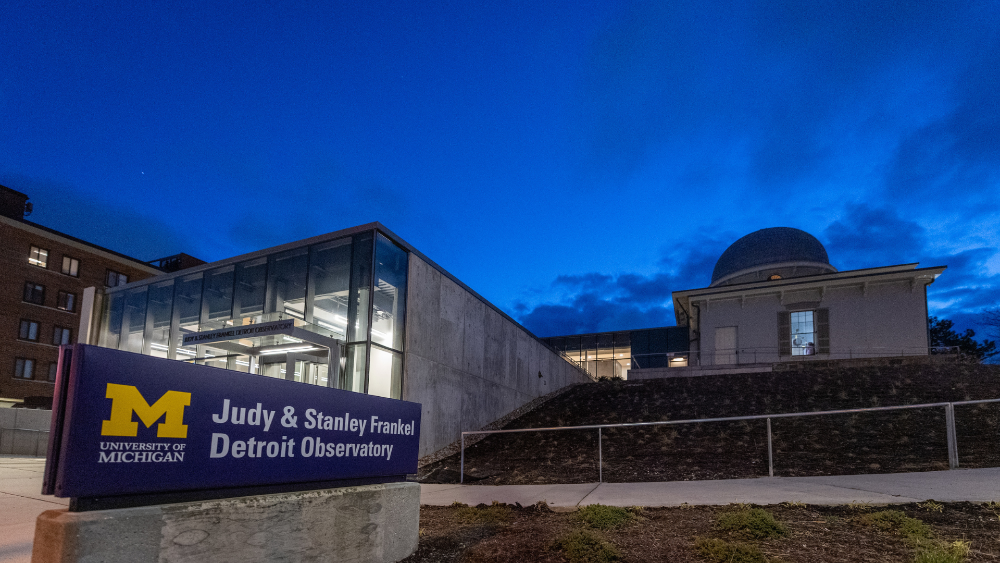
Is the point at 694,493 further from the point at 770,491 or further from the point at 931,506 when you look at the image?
the point at 931,506

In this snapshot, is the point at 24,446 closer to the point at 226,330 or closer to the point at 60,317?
the point at 226,330

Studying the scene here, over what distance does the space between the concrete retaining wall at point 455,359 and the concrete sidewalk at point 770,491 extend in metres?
5.53

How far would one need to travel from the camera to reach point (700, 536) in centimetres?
488

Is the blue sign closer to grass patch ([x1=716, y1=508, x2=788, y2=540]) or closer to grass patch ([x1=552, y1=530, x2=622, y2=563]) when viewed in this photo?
grass patch ([x1=552, y1=530, x2=622, y2=563])

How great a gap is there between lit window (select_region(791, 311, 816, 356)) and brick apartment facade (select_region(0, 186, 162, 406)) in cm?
3707

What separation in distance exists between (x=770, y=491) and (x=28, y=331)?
138 feet

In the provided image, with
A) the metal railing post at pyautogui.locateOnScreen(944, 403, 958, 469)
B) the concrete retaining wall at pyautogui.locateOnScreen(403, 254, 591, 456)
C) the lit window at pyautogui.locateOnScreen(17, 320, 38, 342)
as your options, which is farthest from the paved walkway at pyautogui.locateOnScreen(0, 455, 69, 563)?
the lit window at pyautogui.locateOnScreen(17, 320, 38, 342)

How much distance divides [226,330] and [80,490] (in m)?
10.6

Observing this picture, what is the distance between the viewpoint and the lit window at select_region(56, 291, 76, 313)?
121 feet

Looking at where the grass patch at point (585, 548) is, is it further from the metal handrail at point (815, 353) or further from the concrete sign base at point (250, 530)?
the metal handrail at point (815, 353)

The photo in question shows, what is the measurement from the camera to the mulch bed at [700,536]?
169 inches

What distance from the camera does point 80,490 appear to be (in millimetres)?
2891

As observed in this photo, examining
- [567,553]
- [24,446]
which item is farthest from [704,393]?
[24,446]

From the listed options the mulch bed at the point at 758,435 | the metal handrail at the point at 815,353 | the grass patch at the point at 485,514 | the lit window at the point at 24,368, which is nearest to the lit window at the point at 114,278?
the lit window at the point at 24,368
